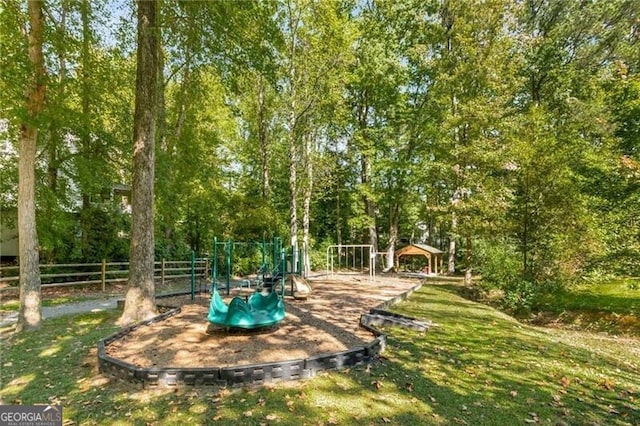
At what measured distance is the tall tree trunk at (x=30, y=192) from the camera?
270 inches

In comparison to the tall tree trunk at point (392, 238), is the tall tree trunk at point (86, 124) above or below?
above

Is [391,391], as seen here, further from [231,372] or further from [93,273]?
[93,273]

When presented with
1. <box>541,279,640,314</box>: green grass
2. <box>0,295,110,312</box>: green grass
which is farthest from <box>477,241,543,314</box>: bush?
<box>0,295,110,312</box>: green grass

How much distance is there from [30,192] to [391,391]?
760 centimetres

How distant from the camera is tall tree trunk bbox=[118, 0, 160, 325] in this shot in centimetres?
741

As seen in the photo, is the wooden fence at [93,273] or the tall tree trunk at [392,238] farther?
the tall tree trunk at [392,238]

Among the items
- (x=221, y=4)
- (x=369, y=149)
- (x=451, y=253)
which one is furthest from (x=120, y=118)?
(x=451, y=253)

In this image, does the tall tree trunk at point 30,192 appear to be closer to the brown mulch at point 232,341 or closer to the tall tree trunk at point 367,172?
the brown mulch at point 232,341

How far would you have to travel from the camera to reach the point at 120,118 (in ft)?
40.7

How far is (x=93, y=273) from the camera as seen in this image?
12.1 metres

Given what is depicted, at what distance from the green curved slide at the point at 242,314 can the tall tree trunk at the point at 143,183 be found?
2.06 metres

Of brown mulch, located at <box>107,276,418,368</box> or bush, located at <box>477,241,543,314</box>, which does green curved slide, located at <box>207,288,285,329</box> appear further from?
bush, located at <box>477,241,543,314</box>

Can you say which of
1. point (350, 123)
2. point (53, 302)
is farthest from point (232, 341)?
point (350, 123)

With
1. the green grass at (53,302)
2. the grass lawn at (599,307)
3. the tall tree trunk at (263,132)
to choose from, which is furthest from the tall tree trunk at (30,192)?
the grass lawn at (599,307)
